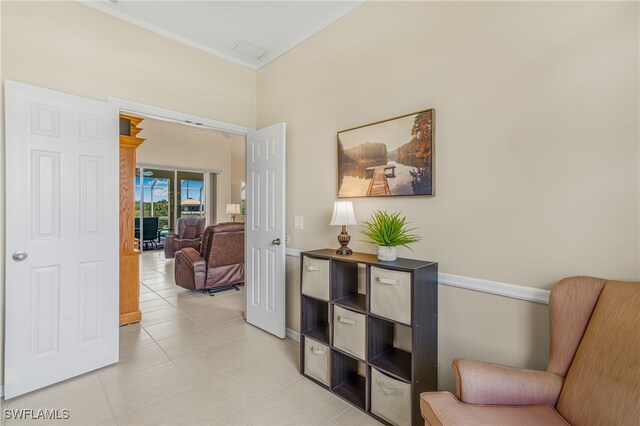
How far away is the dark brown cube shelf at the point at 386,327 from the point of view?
5.74 feet

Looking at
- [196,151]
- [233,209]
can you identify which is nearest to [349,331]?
[233,209]

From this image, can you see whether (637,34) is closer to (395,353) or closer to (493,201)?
(493,201)

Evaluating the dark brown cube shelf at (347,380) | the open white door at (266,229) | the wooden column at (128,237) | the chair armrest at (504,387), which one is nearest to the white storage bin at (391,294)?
the chair armrest at (504,387)

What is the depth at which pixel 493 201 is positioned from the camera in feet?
5.71

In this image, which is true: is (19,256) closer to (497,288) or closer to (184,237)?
(497,288)

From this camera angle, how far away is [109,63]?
8.47ft

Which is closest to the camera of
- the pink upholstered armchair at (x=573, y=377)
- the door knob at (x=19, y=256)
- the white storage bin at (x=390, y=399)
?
the pink upholstered armchair at (x=573, y=377)

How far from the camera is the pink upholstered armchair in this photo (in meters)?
1.13

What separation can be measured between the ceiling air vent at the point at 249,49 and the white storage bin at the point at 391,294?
266 centimetres

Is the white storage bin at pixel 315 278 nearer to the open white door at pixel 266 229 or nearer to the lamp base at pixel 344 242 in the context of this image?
the lamp base at pixel 344 242

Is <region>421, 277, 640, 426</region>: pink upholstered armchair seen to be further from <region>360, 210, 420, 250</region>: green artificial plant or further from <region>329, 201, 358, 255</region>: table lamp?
<region>329, 201, 358, 255</region>: table lamp

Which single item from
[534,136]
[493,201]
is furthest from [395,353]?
[534,136]

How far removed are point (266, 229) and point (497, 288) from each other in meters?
2.20

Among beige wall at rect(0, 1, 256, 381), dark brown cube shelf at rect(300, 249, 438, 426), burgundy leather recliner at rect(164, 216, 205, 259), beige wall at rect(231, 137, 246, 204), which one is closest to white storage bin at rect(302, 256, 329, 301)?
dark brown cube shelf at rect(300, 249, 438, 426)
